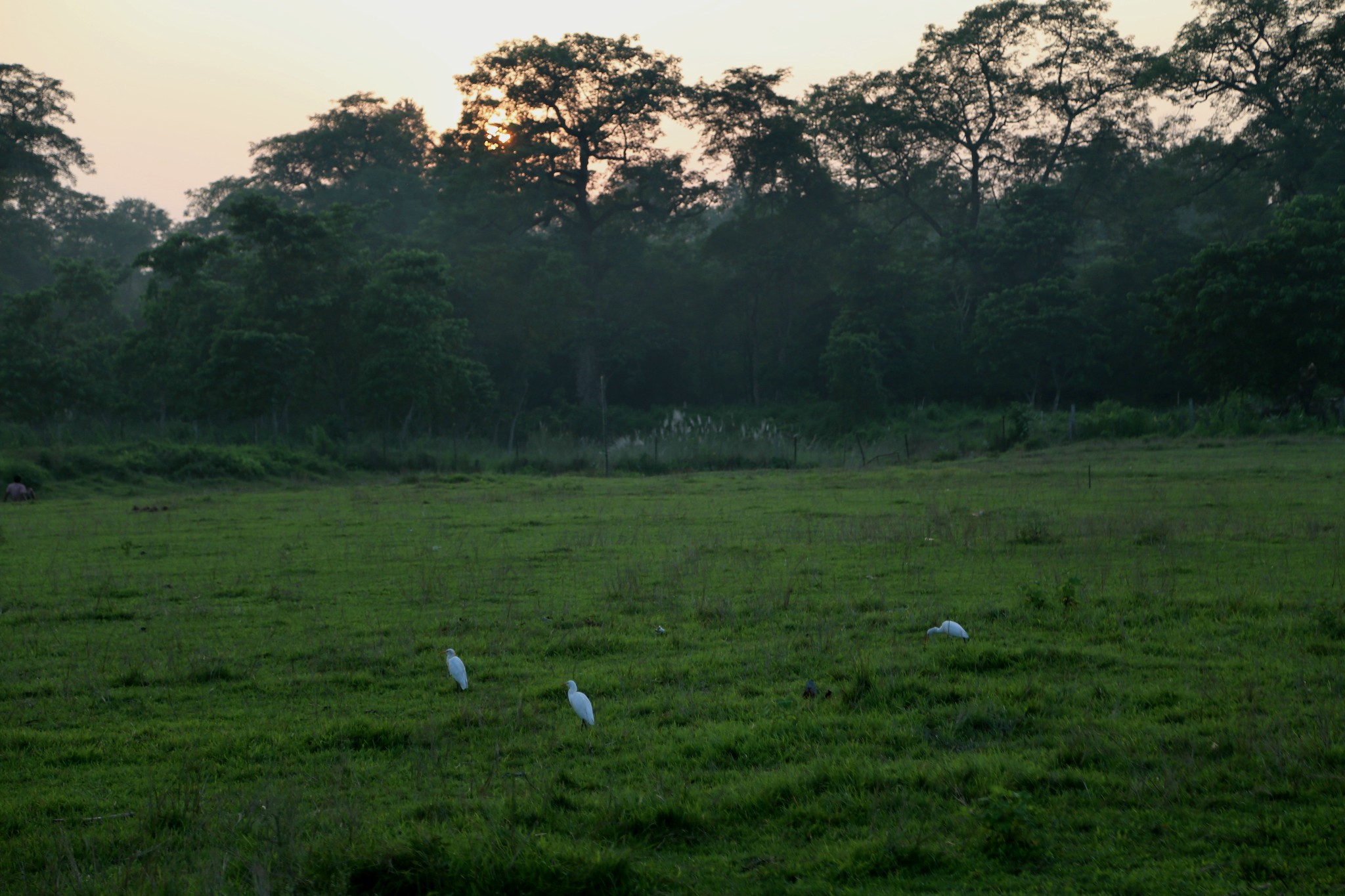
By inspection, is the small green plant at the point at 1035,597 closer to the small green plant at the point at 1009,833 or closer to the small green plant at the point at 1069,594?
the small green plant at the point at 1069,594

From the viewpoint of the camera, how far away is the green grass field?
3.79m

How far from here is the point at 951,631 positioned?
7.02 meters

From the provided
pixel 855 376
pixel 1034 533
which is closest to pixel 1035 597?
pixel 1034 533

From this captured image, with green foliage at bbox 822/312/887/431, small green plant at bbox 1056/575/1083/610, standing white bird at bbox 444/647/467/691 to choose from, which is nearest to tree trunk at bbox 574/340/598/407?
green foliage at bbox 822/312/887/431

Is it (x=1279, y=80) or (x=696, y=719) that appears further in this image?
(x=1279, y=80)

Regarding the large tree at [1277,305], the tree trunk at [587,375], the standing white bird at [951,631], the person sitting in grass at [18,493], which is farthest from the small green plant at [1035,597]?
the tree trunk at [587,375]

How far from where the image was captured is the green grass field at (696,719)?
3787mm

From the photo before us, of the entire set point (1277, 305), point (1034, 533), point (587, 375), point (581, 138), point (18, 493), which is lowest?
point (18, 493)

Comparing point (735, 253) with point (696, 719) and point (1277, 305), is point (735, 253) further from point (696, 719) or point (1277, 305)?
point (696, 719)

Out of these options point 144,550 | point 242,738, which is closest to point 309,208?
point 144,550

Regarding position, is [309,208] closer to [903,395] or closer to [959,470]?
[903,395]

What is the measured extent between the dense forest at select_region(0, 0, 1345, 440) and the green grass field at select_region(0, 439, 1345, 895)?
2615cm

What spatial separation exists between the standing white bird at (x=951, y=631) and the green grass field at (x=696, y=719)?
231 mm

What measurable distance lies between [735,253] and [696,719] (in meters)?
48.2
